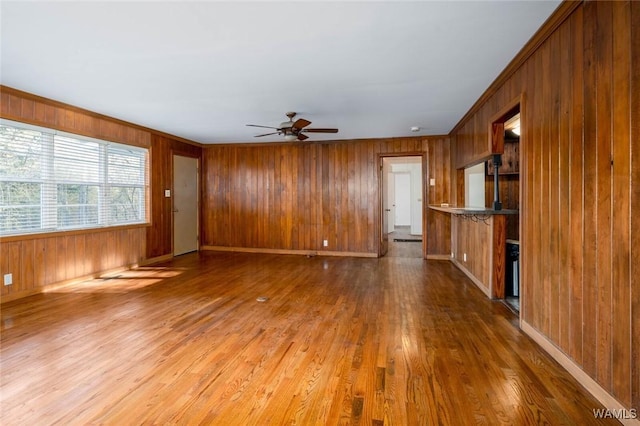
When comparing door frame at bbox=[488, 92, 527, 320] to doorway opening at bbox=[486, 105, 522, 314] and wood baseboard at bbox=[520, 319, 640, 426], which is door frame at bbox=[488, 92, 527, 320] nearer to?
doorway opening at bbox=[486, 105, 522, 314]

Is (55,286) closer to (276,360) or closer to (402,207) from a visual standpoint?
(276,360)

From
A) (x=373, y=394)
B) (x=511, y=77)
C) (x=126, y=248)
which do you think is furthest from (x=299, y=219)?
(x=373, y=394)

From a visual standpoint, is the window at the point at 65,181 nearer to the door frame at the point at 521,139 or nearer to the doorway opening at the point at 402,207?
the doorway opening at the point at 402,207

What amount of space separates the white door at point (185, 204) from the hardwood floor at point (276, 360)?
2.65 meters

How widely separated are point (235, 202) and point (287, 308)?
441 centimetres

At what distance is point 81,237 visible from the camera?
459 cm

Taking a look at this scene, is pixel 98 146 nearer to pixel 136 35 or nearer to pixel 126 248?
pixel 126 248

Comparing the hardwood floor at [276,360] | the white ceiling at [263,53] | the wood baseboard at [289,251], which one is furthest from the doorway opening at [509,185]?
the wood baseboard at [289,251]

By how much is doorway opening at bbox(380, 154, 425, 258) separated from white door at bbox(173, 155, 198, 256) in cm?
A: 422

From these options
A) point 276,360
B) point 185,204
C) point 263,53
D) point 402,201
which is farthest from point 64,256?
point 402,201

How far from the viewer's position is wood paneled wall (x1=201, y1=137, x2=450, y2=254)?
6410mm

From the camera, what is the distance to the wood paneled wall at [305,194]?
641cm

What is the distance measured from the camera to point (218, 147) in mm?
7383

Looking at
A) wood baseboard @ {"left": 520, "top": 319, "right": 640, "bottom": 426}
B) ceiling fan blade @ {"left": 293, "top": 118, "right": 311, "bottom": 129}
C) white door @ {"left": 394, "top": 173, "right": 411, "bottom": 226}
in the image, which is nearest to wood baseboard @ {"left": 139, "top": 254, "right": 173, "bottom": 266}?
ceiling fan blade @ {"left": 293, "top": 118, "right": 311, "bottom": 129}
